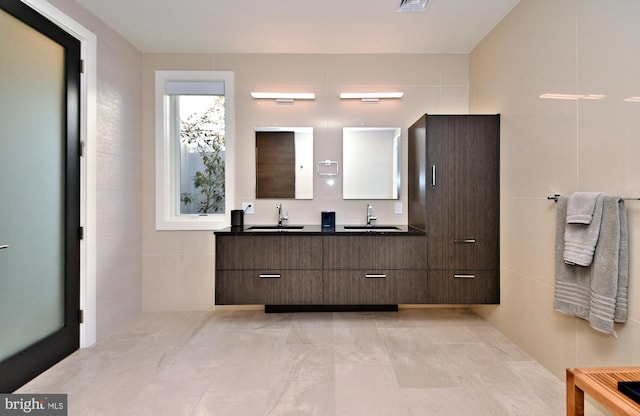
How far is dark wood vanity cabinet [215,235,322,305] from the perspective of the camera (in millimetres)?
2807

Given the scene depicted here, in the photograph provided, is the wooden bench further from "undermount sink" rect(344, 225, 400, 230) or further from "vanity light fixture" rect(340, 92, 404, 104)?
"vanity light fixture" rect(340, 92, 404, 104)

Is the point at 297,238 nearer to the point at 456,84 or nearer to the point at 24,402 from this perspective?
the point at 24,402

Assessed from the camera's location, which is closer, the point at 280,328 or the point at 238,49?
the point at 280,328

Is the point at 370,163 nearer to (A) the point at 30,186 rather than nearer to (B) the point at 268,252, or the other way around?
(B) the point at 268,252

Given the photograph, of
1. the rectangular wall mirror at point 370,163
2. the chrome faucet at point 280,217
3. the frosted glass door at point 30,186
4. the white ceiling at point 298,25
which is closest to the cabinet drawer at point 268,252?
the chrome faucet at point 280,217

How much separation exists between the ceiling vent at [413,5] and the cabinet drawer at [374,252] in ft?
5.96

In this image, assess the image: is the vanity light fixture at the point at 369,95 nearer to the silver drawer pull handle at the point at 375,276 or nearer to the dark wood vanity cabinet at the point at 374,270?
the dark wood vanity cabinet at the point at 374,270

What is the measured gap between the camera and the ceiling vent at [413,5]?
2402mm

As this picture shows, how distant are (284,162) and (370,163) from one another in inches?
35.3

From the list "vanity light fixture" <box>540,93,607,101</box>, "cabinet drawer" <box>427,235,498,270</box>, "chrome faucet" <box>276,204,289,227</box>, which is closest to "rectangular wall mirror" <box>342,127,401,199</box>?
"chrome faucet" <box>276,204,289,227</box>

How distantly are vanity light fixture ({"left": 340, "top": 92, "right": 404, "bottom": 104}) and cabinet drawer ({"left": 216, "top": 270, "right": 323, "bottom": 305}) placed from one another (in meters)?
1.78

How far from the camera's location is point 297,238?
9.27 ft

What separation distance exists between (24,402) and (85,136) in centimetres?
179

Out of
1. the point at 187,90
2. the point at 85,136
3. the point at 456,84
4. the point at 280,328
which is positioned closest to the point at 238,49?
the point at 187,90
